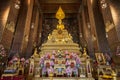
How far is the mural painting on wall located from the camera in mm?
13981

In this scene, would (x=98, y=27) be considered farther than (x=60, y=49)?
Yes

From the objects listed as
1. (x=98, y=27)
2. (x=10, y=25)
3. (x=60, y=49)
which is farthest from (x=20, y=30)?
(x=98, y=27)

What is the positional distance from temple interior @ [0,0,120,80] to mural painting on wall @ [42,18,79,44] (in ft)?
2.54

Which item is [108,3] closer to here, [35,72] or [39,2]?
[35,72]

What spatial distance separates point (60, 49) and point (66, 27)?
777 cm

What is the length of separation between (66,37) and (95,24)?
2.14 meters

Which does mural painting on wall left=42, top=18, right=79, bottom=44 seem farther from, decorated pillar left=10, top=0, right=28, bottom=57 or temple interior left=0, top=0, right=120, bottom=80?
decorated pillar left=10, top=0, right=28, bottom=57

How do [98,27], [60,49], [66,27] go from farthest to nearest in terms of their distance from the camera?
[66,27]
[98,27]
[60,49]

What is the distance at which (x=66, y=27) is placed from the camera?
575 inches

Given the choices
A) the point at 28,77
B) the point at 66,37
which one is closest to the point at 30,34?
the point at 66,37

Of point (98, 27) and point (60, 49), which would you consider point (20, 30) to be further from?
point (98, 27)

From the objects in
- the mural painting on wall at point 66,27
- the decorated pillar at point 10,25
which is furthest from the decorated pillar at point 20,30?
the mural painting on wall at point 66,27

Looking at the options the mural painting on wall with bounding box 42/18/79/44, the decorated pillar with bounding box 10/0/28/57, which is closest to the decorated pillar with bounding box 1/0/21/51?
the decorated pillar with bounding box 10/0/28/57

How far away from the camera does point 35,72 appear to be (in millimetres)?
5570
